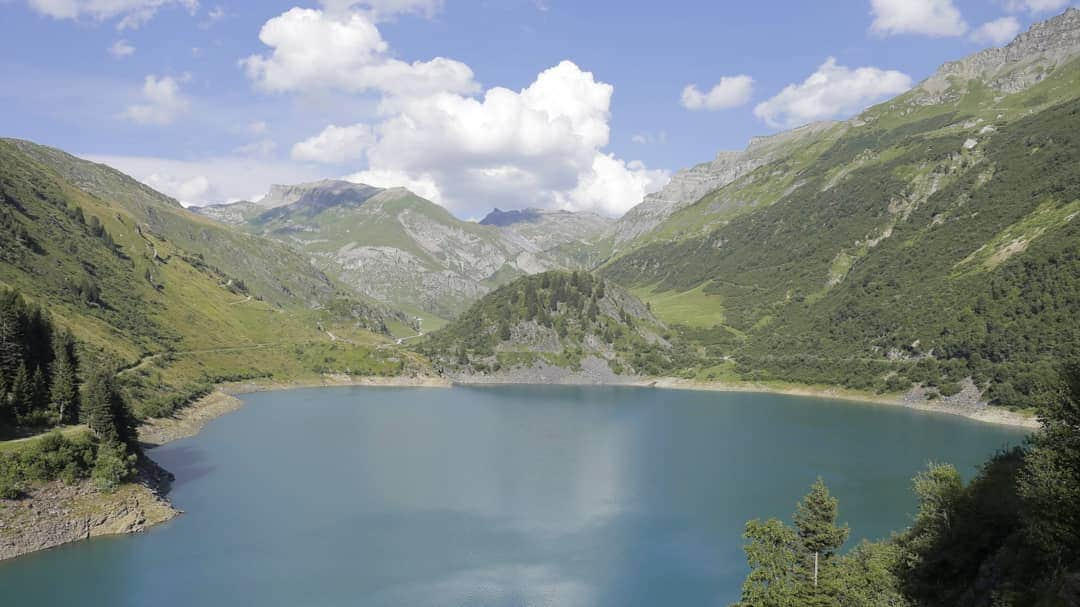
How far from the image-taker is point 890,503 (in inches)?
3162

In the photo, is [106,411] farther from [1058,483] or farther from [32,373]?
[1058,483]

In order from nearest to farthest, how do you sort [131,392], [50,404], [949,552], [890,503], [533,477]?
[949,552] → [50,404] → [890,503] → [533,477] → [131,392]

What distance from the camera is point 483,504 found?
80.9 meters

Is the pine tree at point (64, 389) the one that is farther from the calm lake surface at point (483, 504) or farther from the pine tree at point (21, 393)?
the calm lake surface at point (483, 504)

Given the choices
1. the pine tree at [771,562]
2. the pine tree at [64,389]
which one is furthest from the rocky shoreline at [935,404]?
the pine tree at [64,389]

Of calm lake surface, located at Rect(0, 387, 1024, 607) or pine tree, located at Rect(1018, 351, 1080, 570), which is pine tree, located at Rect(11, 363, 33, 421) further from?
pine tree, located at Rect(1018, 351, 1080, 570)

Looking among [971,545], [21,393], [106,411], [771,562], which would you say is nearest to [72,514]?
[106,411]

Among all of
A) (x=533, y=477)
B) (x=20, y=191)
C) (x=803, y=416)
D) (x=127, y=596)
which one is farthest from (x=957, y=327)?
(x=20, y=191)

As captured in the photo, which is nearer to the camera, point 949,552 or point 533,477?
point 949,552

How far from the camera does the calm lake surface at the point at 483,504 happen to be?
183 feet

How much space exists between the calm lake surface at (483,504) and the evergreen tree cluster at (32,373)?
17.2 metres

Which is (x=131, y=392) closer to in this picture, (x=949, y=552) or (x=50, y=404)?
(x=50, y=404)

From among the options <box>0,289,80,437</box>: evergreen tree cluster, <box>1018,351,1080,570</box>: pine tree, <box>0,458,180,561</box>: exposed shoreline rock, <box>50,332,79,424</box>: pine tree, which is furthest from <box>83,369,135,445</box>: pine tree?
<box>1018,351,1080,570</box>: pine tree

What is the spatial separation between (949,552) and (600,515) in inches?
1785
